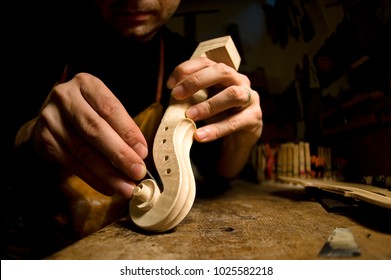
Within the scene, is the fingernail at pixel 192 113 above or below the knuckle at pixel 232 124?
above

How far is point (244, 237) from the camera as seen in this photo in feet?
1.29

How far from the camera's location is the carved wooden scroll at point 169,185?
1.32 ft

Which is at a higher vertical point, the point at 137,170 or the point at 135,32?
the point at 135,32

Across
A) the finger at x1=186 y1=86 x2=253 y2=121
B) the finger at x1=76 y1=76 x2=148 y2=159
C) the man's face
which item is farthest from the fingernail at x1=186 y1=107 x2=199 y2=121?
the man's face

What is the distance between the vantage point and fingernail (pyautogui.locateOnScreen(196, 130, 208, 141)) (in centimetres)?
50

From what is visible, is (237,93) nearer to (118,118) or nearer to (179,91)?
(179,91)

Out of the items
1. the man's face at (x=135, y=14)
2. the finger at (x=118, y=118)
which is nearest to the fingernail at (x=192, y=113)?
the finger at (x=118, y=118)

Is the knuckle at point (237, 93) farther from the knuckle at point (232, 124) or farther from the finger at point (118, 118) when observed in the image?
the finger at point (118, 118)

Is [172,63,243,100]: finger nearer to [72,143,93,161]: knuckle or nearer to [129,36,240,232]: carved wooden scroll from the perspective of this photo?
[129,36,240,232]: carved wooden scroll

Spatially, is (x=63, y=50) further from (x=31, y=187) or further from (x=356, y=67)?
(x=356, y=67)

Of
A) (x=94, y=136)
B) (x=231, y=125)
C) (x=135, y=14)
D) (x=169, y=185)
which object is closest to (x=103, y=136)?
(x=94, y=136)

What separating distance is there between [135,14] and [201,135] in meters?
0.40

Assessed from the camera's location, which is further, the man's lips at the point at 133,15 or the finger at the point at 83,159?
the man's lips at the point at 133,15

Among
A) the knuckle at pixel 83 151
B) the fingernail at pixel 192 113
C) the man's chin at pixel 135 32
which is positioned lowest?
the knuckle at pixel 83 151
